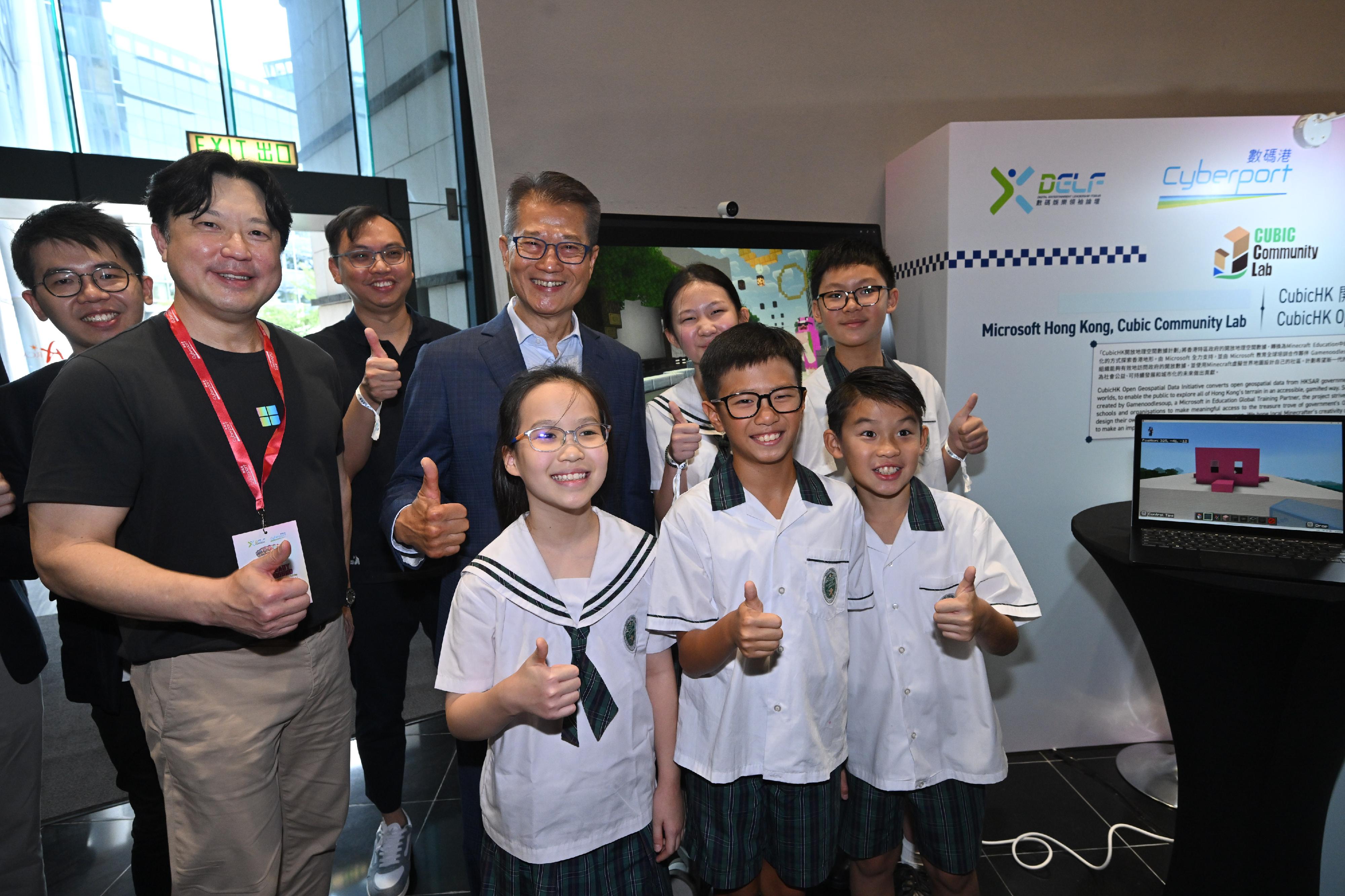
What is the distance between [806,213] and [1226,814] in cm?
313

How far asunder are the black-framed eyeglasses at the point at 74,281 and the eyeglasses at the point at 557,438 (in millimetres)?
1567

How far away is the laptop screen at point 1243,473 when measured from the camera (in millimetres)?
2078

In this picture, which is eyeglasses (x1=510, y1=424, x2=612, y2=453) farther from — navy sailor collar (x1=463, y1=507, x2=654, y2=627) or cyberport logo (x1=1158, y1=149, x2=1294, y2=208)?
cyberport logo (x1=1158, y1=149, x2=1294, y2=208)

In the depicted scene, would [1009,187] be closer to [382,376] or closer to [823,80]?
[823,80]

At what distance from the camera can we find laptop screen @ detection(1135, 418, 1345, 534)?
2.08 metres

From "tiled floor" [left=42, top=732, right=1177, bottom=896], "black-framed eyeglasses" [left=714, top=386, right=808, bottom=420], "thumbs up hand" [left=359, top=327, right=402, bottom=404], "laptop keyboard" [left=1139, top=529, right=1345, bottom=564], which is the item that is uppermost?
"thumbs up hand" [left=359, top=327, right=402, bottom=404]

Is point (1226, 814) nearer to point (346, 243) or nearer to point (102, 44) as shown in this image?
point (346, 243)

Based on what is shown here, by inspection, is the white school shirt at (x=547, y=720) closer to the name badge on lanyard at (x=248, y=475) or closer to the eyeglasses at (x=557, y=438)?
the eyeglasses at (x=557, y=438)

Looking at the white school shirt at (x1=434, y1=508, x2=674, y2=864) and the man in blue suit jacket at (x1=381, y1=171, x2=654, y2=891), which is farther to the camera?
the man in blue suit jacket at (x1=381, y1=171, x2=654, y2=891)

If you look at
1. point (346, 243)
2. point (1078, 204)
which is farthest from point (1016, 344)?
point (346, 243)

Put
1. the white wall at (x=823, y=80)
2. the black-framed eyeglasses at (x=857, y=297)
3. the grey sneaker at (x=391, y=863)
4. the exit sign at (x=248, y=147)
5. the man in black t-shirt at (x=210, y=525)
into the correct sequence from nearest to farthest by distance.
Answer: the man in black t-shirt at (x=210, y=525)
the black-framed eyeglasses at (x=857, y=297)
the grey sneaker at (x=391, y=863)
the white wall at (x=823, y=80)
the exit sign at (x=248, y=147)

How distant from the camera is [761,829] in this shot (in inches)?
66.7

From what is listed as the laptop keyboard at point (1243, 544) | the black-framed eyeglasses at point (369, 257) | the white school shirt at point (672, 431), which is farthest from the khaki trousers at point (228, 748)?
the laptop keyboard at point (1243, 544)

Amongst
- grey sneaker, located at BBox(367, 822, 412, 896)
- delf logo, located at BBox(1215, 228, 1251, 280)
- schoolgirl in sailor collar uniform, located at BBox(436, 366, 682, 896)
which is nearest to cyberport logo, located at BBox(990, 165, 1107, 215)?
delf logo, located at BBox(1215, 228, 1251, 280)
